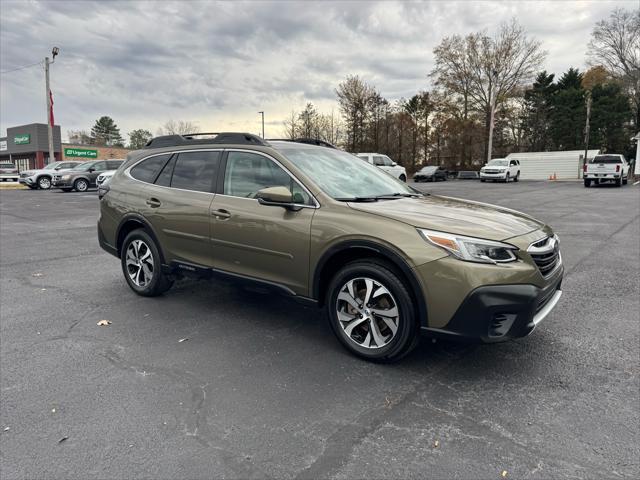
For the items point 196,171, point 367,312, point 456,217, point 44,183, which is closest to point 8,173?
point 44,183

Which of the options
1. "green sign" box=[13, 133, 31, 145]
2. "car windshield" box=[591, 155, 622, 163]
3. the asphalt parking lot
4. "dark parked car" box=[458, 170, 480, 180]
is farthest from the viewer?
"green sign" box=[13, 133, 31, 145]

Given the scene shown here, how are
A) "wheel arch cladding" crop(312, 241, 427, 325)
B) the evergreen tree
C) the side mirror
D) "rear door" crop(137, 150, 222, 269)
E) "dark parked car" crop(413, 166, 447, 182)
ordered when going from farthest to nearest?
the evergreen tree < "dark parked car" crop(413, 166, 447, 182) < "rear door" crop(137, 150, 222, 269) < the side mirror < "wheel arch cladding" crop(312, 241, 427, 325)

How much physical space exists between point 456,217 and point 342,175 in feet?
4.10

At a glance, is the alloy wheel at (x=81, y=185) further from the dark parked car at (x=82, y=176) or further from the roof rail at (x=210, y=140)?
the roof rail at (x=210, y=140)

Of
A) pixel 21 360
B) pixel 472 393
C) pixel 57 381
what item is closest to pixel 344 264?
pixel 472 393

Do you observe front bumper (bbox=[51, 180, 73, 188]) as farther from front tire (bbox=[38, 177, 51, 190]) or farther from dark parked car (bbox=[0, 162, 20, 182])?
dark parked car (bbox=[0, 162, 20, 182])

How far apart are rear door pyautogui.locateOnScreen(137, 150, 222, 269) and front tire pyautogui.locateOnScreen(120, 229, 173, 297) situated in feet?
0.80

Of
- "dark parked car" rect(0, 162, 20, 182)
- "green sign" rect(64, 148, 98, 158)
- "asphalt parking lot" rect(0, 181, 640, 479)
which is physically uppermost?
"green sign" rect(64, 148, 98, 158)

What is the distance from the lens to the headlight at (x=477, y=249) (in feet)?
10.0

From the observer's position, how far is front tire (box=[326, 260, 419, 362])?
10.8 feet

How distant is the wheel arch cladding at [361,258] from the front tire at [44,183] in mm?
28969

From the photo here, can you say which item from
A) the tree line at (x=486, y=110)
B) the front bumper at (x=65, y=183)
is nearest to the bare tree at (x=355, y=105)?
the tree line at (x=486, y=110)

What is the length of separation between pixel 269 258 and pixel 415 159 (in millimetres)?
50508

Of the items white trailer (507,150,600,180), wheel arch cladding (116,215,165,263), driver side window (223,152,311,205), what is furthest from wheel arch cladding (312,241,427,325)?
white trailer (507,150,600,180)
